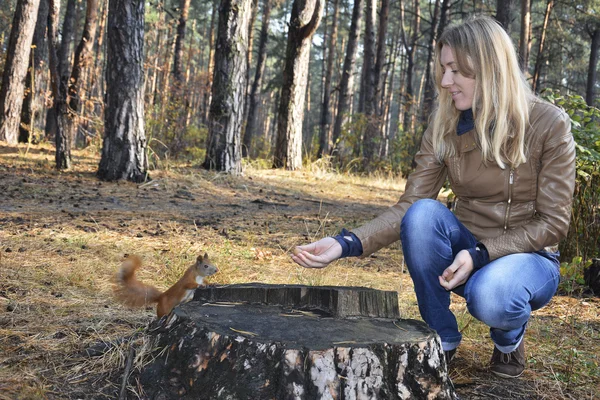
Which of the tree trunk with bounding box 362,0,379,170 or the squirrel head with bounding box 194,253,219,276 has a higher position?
the tree trunk with bounding box 362,0,379,170

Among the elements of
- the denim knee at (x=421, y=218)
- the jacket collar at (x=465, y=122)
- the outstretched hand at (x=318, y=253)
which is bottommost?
the outstretched hand at (x=318, y=253)

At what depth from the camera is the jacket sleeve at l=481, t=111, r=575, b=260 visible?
2443mm

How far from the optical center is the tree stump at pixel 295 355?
1949mm

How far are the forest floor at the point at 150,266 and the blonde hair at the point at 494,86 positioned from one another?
110 cm

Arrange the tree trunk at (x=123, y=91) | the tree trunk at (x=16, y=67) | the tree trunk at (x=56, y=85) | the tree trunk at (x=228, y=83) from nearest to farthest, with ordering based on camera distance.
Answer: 1. the tree trunk at (x=123, y=91)
2. the tree trunk at (x=56, y=85)
3. the tree trunk at (x=228, y=83)
4. the tree trunk at (x=16, y=67)

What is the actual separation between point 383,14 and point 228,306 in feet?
47.2

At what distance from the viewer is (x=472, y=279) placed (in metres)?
2.49

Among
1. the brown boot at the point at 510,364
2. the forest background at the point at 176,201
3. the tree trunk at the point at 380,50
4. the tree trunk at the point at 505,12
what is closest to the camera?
the brown boot at the point at 510,364

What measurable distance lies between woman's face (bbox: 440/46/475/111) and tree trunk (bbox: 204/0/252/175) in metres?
6.50

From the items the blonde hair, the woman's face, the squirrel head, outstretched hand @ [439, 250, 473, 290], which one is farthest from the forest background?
the woman's face

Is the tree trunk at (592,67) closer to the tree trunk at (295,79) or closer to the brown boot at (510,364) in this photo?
the tree trunk at (295,79)

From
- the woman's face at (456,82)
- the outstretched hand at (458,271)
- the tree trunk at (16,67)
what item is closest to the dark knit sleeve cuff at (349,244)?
the outstretched hand at (458,271)

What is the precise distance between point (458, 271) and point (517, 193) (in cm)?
52

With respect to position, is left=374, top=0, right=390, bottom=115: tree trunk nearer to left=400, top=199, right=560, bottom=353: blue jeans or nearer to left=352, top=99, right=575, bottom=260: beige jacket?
left=352, top=99, right=575, bottom=260: beige jacket
